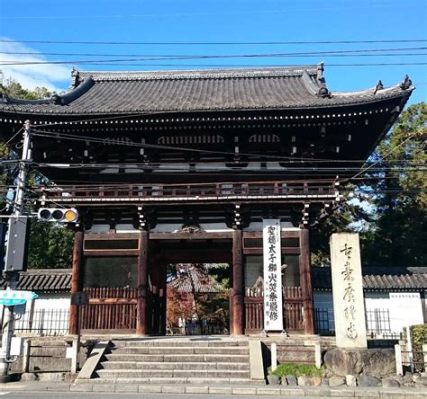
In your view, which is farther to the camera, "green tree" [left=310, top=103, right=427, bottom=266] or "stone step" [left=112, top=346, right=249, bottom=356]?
"green tree" [left=310, top=103, right=427, bottom=266]

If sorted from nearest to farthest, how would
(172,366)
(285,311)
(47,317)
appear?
(172,366) → (285,311) → (47,317)

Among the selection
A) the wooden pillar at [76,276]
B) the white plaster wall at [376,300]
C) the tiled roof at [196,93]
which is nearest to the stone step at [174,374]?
the wooden pillar at [76,276]

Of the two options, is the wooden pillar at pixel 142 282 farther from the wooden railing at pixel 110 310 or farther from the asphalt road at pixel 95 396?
the asphalt road at pixel 95 396

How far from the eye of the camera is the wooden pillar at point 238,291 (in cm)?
1417

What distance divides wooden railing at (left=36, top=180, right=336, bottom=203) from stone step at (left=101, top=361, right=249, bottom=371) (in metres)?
5.11

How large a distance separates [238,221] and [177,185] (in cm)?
238

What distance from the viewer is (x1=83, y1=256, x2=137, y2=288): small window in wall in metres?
15.1

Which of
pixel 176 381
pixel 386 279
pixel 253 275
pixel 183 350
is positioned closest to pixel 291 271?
pixel 253 275

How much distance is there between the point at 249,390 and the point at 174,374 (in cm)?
213

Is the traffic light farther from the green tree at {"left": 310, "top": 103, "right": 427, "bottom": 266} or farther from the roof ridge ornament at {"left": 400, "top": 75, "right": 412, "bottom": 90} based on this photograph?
the green tree at {"left": 310, "top": 103, "right": 427, "bottom": 266}

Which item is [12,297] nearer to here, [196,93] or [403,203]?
[196,93]

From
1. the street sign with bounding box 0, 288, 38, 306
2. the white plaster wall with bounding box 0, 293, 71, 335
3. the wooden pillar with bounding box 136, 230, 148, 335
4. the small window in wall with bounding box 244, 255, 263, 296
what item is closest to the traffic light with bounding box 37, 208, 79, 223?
the street sign with bounding box 0, 288, 38, 306

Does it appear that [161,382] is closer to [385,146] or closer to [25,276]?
[25,276]

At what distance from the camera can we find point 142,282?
14.6 m
